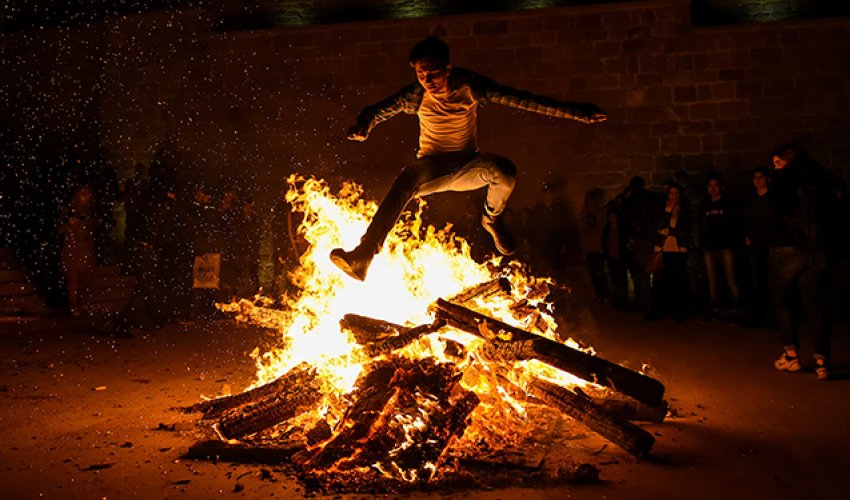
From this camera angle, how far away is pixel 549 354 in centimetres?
527

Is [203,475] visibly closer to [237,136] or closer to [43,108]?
[237,136]

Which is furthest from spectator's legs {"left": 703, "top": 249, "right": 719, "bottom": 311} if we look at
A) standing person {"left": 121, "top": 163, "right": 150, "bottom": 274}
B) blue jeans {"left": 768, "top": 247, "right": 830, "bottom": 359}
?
standing person {"left": 121, "top": 163, "right": 150, "bottom": 274}

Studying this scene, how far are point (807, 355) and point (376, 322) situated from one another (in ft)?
16.9

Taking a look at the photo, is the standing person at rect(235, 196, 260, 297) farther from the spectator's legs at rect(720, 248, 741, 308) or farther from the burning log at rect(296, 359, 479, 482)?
the spectator's legs at rect(720, 248, 741, 308)

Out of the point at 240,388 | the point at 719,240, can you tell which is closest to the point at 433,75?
the point at 240,388

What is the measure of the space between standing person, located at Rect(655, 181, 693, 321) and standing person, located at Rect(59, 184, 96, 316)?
8509 millimetres

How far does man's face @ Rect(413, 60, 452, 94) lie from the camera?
5.34 meters

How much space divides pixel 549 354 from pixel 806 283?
3.14 meters

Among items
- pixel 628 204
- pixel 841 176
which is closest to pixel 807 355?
pixel 628 204

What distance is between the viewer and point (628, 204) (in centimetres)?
1115

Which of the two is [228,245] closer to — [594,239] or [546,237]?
[546,237]

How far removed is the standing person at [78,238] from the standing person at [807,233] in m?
9.01

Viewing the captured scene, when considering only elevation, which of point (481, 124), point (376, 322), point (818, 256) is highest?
point (481, 124)

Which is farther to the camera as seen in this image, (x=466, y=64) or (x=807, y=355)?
(x=466, y=64)
